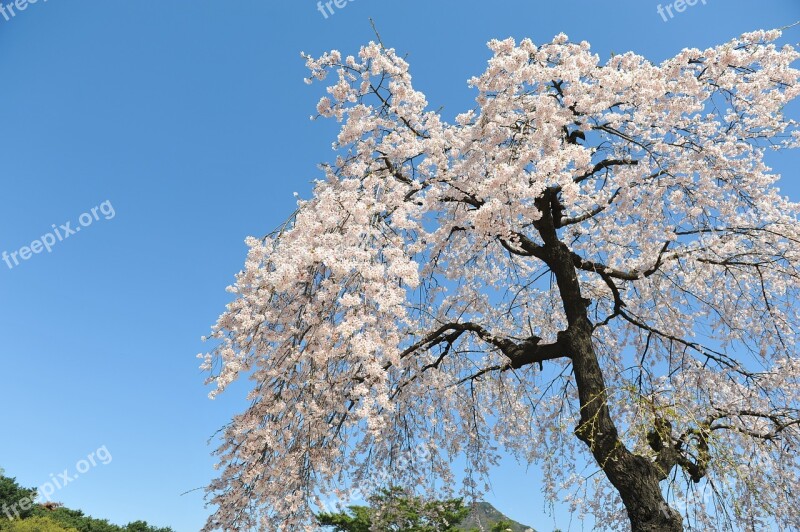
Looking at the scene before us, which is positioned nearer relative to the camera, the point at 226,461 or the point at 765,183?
the point at 226,461

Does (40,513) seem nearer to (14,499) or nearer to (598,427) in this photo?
(14,499)

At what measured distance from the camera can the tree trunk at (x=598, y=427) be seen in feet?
16.8

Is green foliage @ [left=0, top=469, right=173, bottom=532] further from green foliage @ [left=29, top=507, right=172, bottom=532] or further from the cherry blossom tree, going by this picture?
the cherry blossom tree

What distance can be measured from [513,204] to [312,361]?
224cm

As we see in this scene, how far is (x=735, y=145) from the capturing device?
6156 mm

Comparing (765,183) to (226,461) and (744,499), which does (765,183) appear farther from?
(226,461)

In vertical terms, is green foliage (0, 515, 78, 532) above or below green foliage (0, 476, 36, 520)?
below

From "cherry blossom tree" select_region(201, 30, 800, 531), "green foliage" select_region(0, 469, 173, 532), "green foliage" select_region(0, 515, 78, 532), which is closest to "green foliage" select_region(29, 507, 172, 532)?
"green foliage" select_region(0, 469, 173, 532)

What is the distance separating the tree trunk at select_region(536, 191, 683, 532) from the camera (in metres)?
5.12

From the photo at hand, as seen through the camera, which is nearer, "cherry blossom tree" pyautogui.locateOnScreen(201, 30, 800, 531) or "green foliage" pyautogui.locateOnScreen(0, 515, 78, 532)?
"cherry blossom tree" pyautogui.locateOnScreen(201, 30, 800, 531)

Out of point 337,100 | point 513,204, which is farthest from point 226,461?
point 337,100

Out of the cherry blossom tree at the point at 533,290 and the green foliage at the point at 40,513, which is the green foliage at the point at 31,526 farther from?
the cherry blossom tree at the point at 533,290

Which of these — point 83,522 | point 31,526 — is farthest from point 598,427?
point 83,522

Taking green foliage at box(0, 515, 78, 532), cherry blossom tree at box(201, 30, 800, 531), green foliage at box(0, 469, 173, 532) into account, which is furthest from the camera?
green foliage at box(0, 469, 173, 532)
